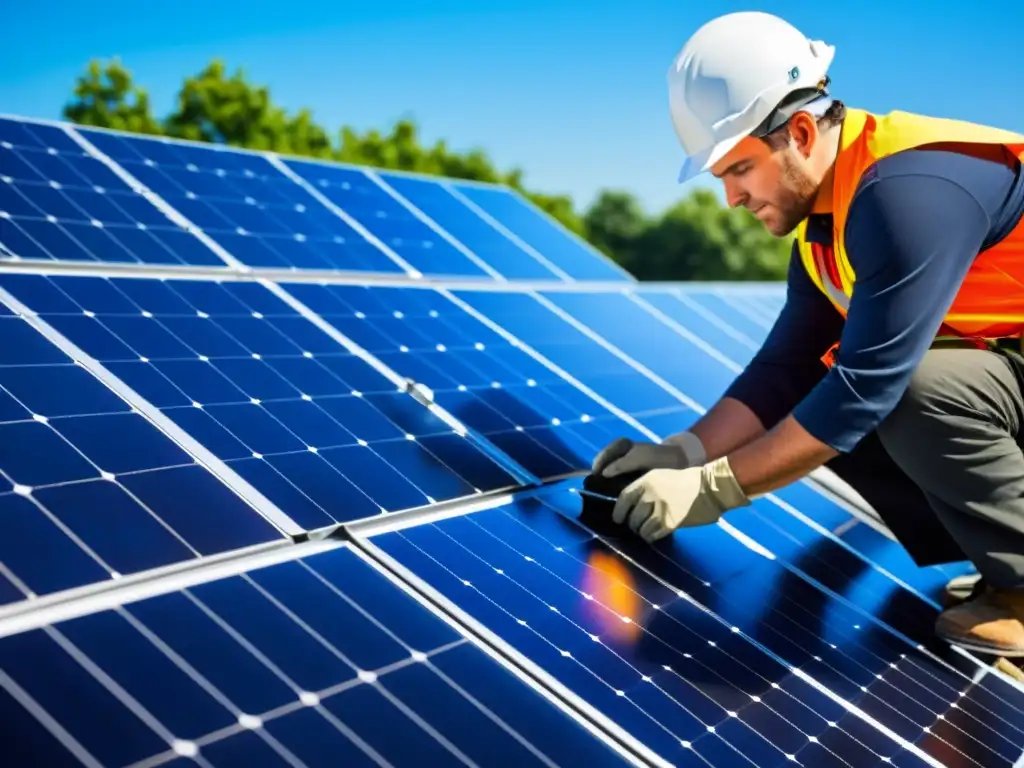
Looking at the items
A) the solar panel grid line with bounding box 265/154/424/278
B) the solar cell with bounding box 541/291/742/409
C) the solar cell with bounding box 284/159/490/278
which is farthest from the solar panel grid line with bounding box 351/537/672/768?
the solar cell with bounding box 284/159/490/278

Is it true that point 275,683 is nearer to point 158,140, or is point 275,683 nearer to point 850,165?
point 850,165

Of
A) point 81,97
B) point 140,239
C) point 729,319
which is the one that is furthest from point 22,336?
point 81,97

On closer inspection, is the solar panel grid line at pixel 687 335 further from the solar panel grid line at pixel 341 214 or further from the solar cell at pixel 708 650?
the solar cell at pixel 708 650

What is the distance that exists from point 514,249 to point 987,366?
514cm

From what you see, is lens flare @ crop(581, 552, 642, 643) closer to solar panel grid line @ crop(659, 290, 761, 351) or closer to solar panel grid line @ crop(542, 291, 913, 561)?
solar panel grid line @ crop(542, 291, 913, 561)

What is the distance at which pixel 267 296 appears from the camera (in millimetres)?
5629

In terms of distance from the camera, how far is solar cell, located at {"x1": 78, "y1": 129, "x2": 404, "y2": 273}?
22.4 ft

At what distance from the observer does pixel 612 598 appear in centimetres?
410

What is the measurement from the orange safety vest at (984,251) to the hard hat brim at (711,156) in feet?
1.62

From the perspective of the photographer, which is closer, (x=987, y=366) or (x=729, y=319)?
(x=987, y=366)

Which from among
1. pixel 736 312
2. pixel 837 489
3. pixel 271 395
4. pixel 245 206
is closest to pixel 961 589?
pixel 837 489

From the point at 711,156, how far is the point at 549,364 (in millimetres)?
1969

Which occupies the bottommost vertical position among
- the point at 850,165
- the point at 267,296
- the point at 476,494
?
the point at 476,494

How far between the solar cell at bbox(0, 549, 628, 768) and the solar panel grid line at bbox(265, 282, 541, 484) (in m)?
1.43
